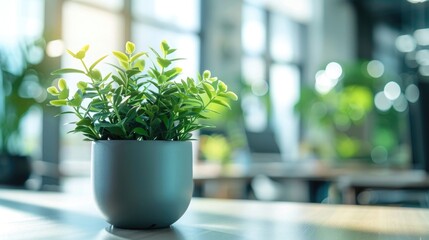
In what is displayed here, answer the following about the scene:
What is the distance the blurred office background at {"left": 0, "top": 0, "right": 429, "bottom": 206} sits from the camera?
3779mm

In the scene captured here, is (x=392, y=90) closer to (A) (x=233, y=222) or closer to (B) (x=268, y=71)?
(B) (x=268, y=71)

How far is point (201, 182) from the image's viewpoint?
3.22 m

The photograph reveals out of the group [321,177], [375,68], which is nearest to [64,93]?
[321,177]

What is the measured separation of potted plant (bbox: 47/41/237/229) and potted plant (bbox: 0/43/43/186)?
2.96 metres

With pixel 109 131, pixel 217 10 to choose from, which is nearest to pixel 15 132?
pixel 109 131

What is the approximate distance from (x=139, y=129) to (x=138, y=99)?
54 mm

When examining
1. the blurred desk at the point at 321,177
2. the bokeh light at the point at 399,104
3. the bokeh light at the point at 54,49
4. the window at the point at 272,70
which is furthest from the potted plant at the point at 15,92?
the bokeh light at the point at 399,104

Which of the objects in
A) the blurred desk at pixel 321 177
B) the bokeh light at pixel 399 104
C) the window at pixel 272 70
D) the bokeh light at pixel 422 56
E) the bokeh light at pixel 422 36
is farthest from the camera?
the bokeh light at pixel 399 104

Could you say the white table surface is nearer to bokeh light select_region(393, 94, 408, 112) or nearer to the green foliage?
the green foliage

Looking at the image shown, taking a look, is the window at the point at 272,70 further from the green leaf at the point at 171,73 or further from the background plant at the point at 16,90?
the green leaf at the point at 171,73

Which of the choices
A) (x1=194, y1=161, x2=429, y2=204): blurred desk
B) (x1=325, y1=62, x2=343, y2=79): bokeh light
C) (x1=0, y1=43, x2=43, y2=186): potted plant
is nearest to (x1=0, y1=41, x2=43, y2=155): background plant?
(x1=0, y1=43, x2=43, y2=186): potted plant

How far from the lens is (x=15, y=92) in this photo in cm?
360

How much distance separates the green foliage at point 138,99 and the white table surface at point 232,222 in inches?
5.6

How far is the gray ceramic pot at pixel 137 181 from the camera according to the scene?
2.45 feet
